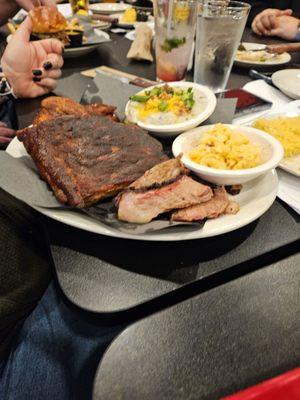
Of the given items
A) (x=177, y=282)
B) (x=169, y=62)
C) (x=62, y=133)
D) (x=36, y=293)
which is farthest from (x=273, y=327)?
(x=169, y=62)

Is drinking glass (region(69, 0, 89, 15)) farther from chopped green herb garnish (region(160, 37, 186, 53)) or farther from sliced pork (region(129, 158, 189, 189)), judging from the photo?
sliced pork (region(129, 158, 189, 189))

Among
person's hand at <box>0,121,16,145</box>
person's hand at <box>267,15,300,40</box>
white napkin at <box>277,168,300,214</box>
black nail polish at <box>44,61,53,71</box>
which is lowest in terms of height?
person's hand at <box>0,121,16,145</box>

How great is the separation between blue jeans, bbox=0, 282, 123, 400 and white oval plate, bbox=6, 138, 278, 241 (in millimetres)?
407

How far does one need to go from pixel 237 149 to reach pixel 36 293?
0.79 m

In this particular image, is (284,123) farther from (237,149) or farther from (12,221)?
(12,221)

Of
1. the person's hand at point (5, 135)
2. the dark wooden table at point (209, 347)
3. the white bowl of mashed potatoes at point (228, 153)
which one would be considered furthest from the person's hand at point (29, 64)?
the dark wooden table at point (209, 347)

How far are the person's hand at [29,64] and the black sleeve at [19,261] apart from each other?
0.84 meters

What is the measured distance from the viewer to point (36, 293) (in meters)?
1.00

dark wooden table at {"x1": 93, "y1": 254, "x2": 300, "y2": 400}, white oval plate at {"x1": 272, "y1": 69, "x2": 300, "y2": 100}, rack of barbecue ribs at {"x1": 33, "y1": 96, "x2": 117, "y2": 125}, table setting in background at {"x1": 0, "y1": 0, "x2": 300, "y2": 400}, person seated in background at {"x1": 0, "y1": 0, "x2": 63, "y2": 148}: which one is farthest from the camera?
white oval plate at {"x1": 272, "y1": 69, "x2": 300, "y2": 100}

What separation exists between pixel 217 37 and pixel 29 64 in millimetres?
949

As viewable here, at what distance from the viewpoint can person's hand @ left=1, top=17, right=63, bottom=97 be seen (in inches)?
60.4

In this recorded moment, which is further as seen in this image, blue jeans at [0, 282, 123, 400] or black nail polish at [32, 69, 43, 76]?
black nail polish at [32, 69, 43, 76]

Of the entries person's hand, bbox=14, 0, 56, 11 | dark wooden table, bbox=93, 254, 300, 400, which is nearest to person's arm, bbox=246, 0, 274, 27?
person's hand, bbox=14, 0, 56, 11

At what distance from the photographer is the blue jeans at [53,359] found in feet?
3.71
